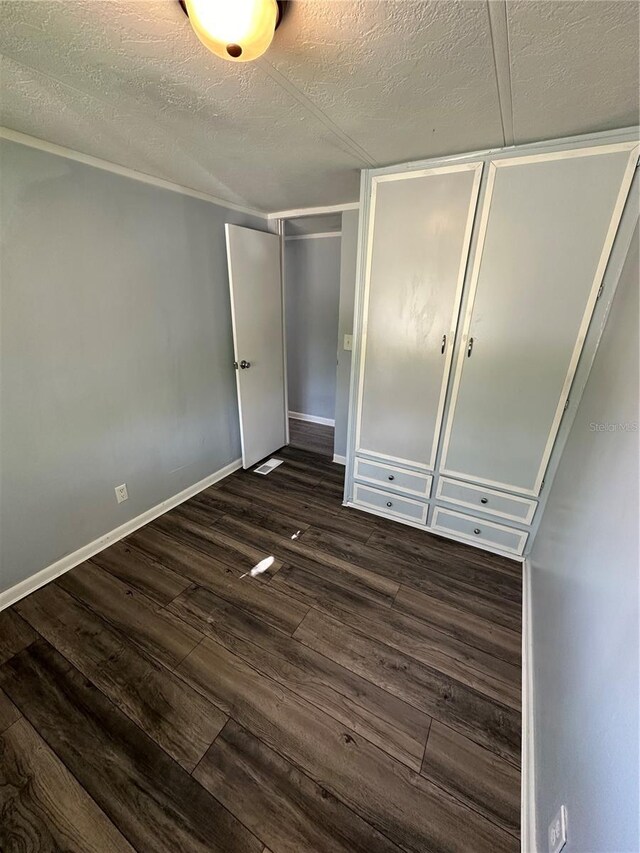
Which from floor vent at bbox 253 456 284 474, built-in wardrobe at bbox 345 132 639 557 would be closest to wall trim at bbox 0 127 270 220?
built-in wardrobe at bbox 345 132 639 557

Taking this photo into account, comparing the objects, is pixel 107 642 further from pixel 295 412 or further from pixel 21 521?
pixel 295 412

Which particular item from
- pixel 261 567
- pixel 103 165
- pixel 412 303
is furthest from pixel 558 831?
pixel 103 165

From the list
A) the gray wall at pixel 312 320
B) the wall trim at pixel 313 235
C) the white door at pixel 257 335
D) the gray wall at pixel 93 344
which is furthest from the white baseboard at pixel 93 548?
the wall trim at pixel 313 235

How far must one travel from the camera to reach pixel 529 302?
5.72 feet

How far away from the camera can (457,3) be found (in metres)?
0.82

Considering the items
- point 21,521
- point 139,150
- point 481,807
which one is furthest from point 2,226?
point 481,807

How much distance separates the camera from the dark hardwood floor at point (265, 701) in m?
1.07

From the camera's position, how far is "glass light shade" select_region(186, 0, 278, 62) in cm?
79

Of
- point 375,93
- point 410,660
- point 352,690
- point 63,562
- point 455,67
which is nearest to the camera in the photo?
point 455,67

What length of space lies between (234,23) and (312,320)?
3504 mm

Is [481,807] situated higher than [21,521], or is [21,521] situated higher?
[21,521]

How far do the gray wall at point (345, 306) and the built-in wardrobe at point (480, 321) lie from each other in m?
0.79

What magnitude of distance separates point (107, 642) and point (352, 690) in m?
1.14

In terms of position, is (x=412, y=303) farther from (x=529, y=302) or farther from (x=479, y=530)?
(x=479, y=530)
